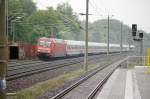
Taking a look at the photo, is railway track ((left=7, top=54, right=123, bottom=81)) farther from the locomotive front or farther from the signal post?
the signal post

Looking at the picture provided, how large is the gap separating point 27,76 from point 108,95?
9.25m

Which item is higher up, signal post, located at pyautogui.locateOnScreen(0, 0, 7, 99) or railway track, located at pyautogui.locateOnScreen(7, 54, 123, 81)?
signal post, located at pyautogui.locateOnScreen(0, 0, 7, 99)

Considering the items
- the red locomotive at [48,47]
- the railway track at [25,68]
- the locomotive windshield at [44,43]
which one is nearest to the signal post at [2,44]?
the railway track at [25,68]

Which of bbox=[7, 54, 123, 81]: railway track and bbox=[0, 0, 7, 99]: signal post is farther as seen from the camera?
bbox=[7, 54, 123, 81]: railway track

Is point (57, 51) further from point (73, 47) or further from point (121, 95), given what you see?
point (121, 95)

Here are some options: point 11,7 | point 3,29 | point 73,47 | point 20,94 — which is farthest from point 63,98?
point 11,7

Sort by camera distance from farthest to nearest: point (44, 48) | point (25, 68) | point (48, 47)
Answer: point (44, 48) → point (48, 47) → point (25, 68)

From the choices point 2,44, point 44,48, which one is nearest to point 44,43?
point 44,48

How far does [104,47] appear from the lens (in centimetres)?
8912

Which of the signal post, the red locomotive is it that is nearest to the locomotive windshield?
the red locomotive

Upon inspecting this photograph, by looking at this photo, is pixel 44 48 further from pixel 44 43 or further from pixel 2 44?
pixel 2 44

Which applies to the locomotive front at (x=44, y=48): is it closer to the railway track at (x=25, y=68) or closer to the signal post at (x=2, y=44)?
the railway track at (x=25, y=68)

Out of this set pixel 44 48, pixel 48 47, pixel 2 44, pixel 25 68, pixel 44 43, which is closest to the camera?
pixel 2 44

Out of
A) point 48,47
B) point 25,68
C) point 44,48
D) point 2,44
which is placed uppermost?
point 2,44
